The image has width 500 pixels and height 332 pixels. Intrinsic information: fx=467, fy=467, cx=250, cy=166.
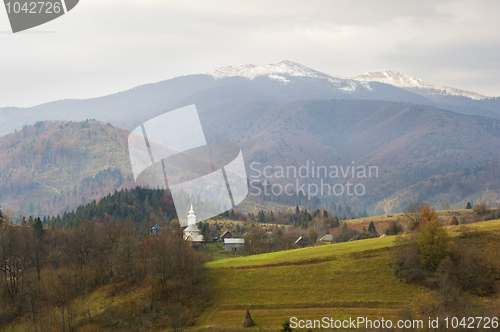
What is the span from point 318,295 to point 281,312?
387 centimetres

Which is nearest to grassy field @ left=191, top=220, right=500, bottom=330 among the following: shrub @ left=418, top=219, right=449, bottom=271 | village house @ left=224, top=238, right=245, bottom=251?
shrub @ left=418, top=219, right=449, bottom=271

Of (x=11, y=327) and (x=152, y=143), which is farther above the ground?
(x=152, y=143)

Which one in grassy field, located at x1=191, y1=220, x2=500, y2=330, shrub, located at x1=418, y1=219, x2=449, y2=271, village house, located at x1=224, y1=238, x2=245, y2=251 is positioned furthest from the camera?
village house, located at x1=224, y1=238, x2=245, y2=251

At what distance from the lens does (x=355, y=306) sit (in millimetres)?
36781

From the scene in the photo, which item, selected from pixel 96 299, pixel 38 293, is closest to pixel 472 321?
pixel 96 299

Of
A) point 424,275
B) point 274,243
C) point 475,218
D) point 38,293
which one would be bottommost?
point 475,218

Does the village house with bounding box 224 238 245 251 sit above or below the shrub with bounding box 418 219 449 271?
below

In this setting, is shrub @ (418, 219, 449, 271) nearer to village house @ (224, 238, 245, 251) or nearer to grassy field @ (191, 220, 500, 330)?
grassy field @ (191, 220, 500, 330)

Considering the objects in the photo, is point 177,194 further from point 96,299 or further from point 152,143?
point 96,299

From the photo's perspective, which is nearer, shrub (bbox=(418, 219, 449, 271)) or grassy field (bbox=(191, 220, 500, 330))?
grassy field (bbox=(191, 220, 500, 330))

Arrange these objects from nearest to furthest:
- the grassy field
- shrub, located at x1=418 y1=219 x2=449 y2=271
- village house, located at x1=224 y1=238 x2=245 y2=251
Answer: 1. the grassy field
2. shrub, located at x1=418 y1=219 x2=449 y2=271
3. village house, located at x1=224 y1=238 x2=245 y2=251

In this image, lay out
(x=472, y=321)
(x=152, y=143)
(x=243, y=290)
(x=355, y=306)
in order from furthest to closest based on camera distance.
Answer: (x=243, y=290), (x=355, y=306), (x=472, y=321), (x=152, y=143)

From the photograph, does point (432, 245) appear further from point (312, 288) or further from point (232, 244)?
point (232, 244)

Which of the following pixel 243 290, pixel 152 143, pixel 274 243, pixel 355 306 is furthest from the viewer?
pixel 274 243
